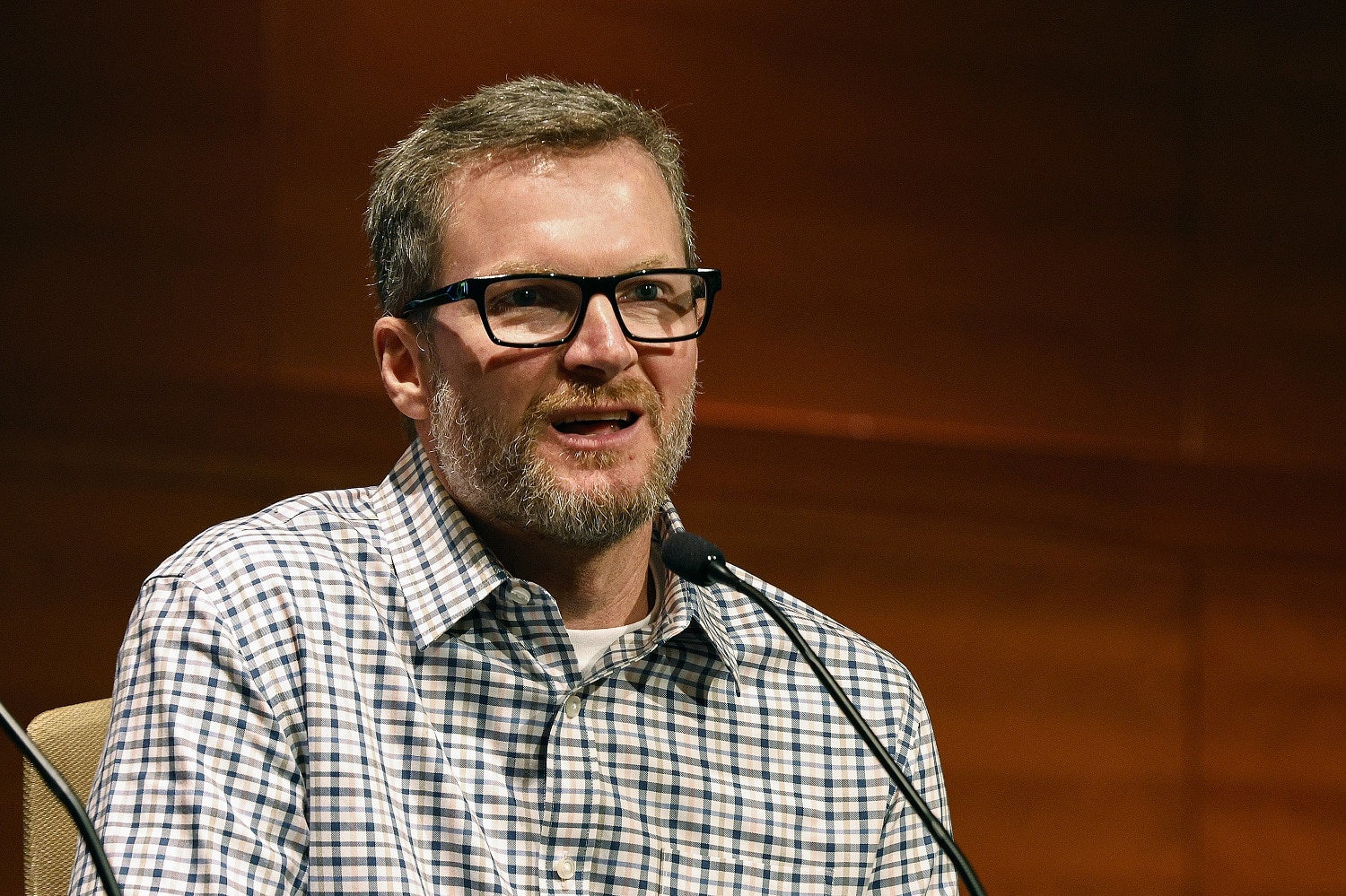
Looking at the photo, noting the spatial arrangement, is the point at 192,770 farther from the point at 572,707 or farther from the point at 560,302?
the point at 560,302

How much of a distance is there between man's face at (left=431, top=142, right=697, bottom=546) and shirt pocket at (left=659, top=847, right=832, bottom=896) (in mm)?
330

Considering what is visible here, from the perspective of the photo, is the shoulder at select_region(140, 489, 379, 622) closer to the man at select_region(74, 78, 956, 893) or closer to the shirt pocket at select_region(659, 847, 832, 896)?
the man at select_region(74, 78, 956, 893)

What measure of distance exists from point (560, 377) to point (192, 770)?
0.49 m

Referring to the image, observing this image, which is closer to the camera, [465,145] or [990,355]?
[465,145]

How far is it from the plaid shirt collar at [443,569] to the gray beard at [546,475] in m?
0.04

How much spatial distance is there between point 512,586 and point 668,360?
A: 28 centimetres

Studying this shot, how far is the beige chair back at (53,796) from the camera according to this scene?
1281 mm

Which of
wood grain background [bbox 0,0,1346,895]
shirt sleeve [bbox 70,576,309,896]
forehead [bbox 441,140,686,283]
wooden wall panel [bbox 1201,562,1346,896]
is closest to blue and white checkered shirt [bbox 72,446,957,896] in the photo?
shirt sleeve [bbox 70,576,309,896]

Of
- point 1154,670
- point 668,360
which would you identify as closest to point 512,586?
point 668,360

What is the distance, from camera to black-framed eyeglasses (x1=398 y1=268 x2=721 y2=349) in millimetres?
1308

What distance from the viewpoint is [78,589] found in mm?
1937

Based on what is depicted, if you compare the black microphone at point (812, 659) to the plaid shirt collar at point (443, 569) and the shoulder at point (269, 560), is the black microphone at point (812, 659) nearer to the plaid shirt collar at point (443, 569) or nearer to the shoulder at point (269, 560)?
the plaid shirt collar at point (443, 569)

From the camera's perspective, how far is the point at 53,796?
1.28 metres

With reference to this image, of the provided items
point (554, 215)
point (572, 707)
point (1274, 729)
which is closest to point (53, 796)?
point (572, 707)
